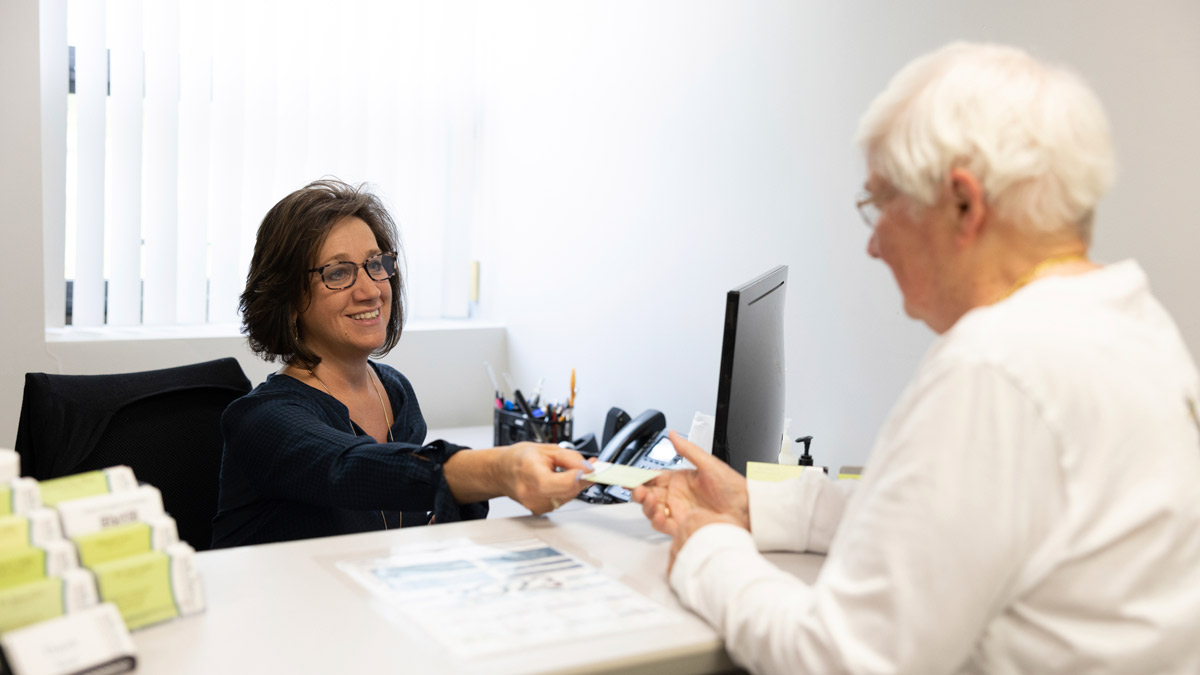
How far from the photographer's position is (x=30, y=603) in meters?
0.90

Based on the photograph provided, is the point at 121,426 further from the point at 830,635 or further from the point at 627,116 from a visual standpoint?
the point at 627,116

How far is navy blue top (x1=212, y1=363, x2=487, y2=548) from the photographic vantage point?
148 cm

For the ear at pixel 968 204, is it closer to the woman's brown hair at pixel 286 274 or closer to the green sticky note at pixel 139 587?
the green sticky note at pixel 139 587

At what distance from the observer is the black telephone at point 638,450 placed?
2.56 metres

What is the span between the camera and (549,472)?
1415mm

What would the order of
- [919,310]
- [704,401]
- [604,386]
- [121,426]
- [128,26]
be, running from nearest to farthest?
[919,310]
[121,426]
[704,401]
[128,26]
[604,386]

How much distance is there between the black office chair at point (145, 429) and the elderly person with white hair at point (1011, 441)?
133cm

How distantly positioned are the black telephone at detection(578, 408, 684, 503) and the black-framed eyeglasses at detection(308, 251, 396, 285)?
34.3 inches

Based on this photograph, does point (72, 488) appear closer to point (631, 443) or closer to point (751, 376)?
point (751, 376)

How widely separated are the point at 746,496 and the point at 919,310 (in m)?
0.46

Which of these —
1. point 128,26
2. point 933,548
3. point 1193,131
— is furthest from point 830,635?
point 128,26

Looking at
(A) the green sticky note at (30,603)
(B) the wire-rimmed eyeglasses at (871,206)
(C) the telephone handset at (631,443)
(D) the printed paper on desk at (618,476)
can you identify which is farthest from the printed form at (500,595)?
(C) the telephone handset at (631,443)

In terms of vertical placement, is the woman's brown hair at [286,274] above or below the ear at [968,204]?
below

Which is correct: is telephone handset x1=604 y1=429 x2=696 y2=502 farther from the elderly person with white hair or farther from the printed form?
the elderly person with white hair
